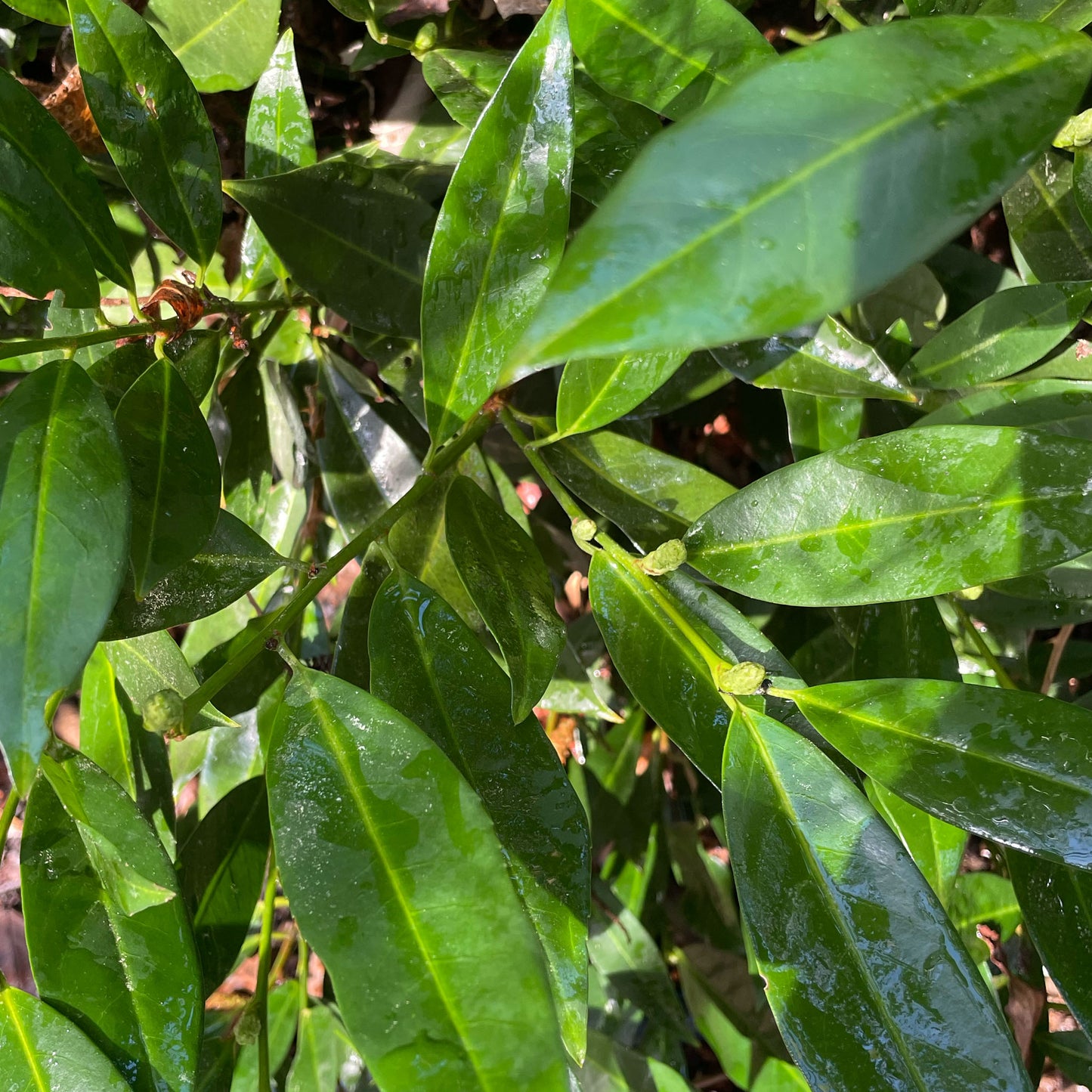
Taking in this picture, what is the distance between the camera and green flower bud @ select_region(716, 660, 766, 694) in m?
0.55

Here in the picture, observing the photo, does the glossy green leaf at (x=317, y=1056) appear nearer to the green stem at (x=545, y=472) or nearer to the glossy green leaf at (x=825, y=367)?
the green stem at (x=545, y=472)

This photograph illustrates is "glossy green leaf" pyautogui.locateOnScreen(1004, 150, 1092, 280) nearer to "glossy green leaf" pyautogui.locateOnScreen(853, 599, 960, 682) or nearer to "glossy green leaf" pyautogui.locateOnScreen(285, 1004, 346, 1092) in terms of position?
"glossy green leaf" pyautogui.locateOnScreen(853, 599, 960, 682)

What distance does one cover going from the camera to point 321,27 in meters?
1.12

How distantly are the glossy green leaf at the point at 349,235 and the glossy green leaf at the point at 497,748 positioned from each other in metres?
0.33

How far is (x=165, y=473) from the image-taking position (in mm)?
605

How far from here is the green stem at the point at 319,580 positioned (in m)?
0.58

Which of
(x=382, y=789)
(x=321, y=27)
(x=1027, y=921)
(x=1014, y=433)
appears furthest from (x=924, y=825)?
(x=321, y=27)

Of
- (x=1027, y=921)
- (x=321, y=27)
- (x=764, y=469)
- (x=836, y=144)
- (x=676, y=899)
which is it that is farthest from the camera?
(x=676, y=899)

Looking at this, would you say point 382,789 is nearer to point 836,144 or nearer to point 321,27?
point 836,144

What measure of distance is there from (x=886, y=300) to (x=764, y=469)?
0.31 meters

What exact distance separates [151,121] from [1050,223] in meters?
0.86

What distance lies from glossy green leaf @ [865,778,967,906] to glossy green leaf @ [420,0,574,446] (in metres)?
0.51

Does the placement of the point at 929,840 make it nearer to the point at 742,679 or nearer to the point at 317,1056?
the point at 742,679

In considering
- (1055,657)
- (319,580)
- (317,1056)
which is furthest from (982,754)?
(317,1056)
